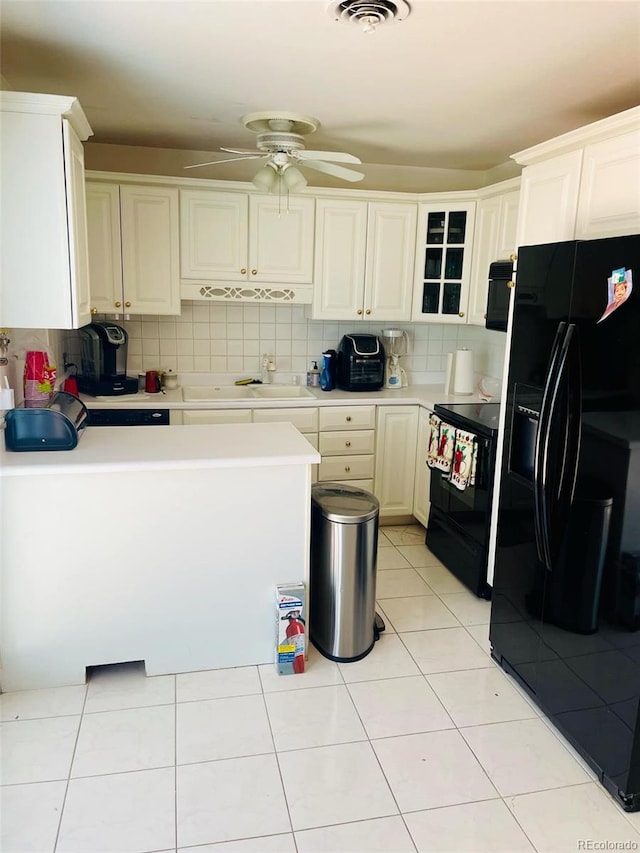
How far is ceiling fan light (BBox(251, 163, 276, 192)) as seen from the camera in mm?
3104

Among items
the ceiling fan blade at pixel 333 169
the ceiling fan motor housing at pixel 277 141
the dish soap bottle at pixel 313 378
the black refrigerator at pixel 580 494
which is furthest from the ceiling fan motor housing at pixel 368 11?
the dish soap bottle at pixel 313 378

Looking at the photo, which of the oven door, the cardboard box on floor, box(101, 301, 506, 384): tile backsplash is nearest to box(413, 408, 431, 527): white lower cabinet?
the oven door

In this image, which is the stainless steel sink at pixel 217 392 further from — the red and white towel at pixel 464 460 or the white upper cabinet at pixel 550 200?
the white upper cabinet at pixel 550 200

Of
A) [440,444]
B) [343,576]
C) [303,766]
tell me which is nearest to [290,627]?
[343,576]

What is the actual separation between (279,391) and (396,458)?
3.08ft

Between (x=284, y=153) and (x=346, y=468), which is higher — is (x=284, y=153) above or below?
above

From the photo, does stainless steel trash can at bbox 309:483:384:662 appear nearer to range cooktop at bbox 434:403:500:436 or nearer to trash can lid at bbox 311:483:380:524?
trash can lid at bbox 311:483:380:524

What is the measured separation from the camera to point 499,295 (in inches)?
130

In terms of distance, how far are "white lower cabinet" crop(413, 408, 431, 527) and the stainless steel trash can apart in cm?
135

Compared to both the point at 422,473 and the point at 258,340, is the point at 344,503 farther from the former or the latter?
the point at 258,340

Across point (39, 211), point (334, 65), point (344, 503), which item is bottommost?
point (344, 503)

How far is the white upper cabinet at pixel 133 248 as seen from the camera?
11.8 ft

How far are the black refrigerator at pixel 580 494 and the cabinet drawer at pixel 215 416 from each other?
1840mm

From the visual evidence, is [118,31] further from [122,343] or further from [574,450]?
[574,450]
